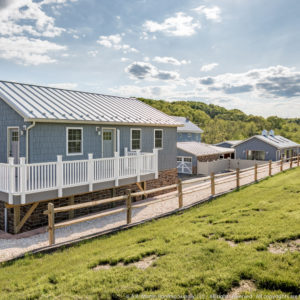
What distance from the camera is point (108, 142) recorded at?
14500 mm

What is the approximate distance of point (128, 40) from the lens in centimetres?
1878

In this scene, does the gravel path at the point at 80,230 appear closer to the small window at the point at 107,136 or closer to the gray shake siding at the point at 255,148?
the small window at the point at 107,136

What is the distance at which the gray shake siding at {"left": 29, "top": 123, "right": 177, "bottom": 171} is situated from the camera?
11327 millimetres

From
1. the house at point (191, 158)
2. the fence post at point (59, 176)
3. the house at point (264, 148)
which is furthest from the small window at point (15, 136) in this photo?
the house at point (264, 148)

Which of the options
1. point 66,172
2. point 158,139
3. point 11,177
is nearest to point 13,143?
point 66,172

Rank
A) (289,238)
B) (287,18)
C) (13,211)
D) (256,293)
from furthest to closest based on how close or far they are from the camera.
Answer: (287,18) < (13,211) < (289,238) < (256,293)

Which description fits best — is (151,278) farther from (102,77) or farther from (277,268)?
(102,77)

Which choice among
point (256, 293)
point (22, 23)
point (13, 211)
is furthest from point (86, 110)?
point (256, 293)

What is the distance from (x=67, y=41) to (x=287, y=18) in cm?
1431

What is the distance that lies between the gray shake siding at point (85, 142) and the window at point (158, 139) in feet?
0.89

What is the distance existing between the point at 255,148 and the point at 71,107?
29.5 metres

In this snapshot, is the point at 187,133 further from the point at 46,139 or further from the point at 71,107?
the point at 46,139

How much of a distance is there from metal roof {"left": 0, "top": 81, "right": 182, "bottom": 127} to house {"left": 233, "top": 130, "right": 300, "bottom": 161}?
73.6ft

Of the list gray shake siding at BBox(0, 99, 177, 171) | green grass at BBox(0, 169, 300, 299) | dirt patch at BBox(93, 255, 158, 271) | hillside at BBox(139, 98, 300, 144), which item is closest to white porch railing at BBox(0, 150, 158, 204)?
gray shake siding at BBox(0, 99, 177, 171)
